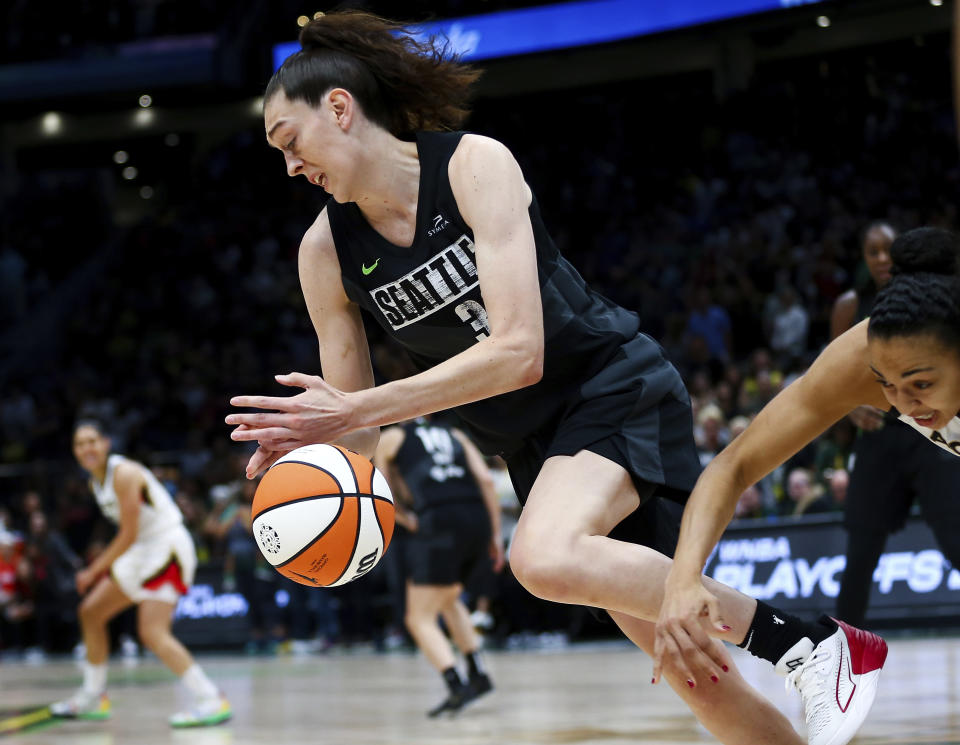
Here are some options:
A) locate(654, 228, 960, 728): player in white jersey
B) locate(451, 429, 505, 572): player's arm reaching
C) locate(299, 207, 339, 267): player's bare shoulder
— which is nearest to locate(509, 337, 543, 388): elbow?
locate(654, 228, 960, 728): player in white jersey

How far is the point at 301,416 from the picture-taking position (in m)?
3.09

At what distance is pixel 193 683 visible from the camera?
755 cm

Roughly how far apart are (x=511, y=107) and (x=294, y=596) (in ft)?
34.6

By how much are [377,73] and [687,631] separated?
1.74m

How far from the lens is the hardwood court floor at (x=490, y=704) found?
19.4 ft

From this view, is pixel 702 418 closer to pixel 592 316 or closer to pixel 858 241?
pixel 858 241

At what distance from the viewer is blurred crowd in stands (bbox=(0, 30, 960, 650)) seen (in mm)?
13336

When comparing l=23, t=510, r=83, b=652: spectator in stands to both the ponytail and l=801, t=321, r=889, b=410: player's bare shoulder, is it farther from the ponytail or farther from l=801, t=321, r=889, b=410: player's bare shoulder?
the ponytail

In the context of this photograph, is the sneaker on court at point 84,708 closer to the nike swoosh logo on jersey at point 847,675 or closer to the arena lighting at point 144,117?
the nike swoosh logo on jersey at point 847,675

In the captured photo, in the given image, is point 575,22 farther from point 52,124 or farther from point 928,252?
point 928,252

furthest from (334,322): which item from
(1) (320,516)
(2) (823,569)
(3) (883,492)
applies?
(2) (823,569)

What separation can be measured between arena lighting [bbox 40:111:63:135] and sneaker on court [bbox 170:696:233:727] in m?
19.0

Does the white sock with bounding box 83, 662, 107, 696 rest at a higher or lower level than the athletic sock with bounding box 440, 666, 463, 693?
higher

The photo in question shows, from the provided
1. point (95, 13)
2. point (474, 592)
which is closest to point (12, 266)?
point (95, 13)
